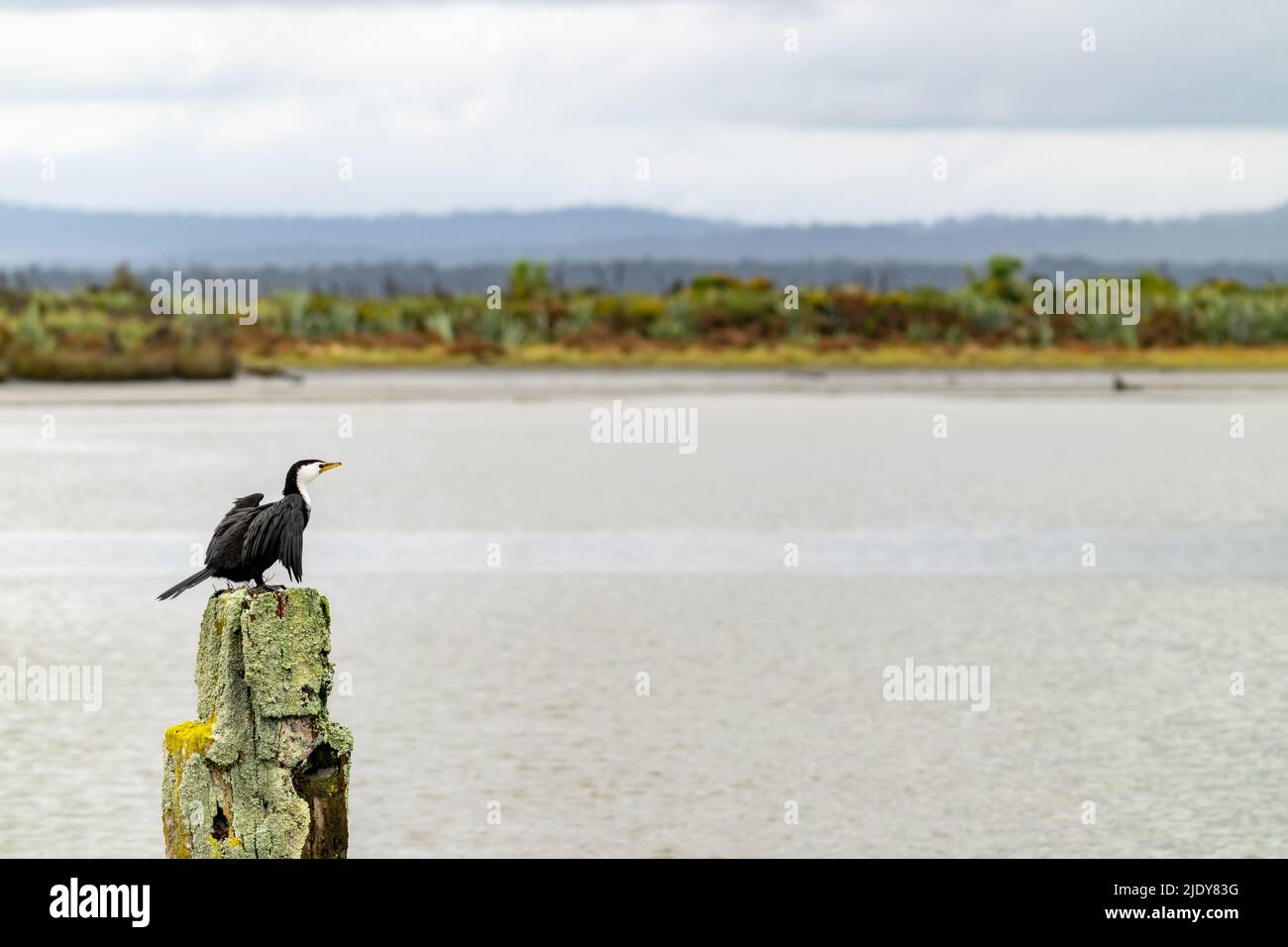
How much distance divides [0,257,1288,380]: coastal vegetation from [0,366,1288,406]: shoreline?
1352mm

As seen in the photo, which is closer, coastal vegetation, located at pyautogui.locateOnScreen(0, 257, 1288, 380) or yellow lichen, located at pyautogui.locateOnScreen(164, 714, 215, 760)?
yellow lichen, located at pyautogui.locateOnScreen(164, 714, 215, 760)

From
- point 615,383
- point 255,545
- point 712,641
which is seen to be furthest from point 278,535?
point 615,383

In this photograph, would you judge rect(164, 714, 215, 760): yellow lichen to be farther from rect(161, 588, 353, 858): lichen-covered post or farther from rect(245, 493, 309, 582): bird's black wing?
rect(245, 493, 309, 582): bird's black wing

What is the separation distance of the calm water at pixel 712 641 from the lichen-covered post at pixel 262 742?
231cm

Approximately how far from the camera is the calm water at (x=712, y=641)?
380 inches

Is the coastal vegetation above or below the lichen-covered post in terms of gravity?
above

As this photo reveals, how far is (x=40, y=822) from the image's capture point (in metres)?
9.47

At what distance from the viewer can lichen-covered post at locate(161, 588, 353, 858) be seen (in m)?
6.64

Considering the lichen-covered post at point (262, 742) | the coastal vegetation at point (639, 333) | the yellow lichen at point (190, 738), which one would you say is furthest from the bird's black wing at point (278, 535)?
the coastal vegetation at point (639, 333)

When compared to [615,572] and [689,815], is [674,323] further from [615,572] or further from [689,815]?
[689,815]

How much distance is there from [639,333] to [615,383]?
55.6 feet

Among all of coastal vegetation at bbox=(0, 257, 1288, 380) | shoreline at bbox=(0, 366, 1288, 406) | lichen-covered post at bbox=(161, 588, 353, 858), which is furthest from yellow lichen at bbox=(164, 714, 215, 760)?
coastal vegetation at bbox=(0, 257, 1288, 380)
